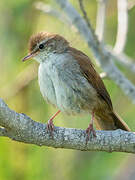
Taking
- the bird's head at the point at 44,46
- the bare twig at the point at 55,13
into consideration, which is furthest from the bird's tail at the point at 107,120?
the bare twig at the point at 55,13

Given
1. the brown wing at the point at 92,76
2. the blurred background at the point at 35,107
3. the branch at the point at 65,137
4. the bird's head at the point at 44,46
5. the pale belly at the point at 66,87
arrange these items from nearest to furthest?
the branch at the point at 65,137
the pale belly at the point at 66,87
the brown wing at the point at 92,76
the bird's head at the point at 44,46
the blurred background at the point at 35,107

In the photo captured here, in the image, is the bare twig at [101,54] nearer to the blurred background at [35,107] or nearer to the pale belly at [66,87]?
the pale belly at [66,87]

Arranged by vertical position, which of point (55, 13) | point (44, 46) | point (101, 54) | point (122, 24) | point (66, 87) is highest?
point (55, 13)

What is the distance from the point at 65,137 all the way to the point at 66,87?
0.95m

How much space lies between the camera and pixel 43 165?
6.12 m

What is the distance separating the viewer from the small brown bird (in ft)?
16.8

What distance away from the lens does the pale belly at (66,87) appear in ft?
16.8

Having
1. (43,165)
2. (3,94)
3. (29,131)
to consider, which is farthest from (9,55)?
(29,131)

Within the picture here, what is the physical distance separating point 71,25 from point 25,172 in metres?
2.15

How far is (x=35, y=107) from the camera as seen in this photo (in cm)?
657

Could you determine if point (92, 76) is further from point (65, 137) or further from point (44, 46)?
point (65, 137)

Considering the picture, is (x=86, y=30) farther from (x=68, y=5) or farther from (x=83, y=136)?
(x=83, y=136)

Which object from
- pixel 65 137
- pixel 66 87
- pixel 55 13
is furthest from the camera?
pixel 55 13

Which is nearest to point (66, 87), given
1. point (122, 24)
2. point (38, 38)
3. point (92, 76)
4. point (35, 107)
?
point (92, 76)
